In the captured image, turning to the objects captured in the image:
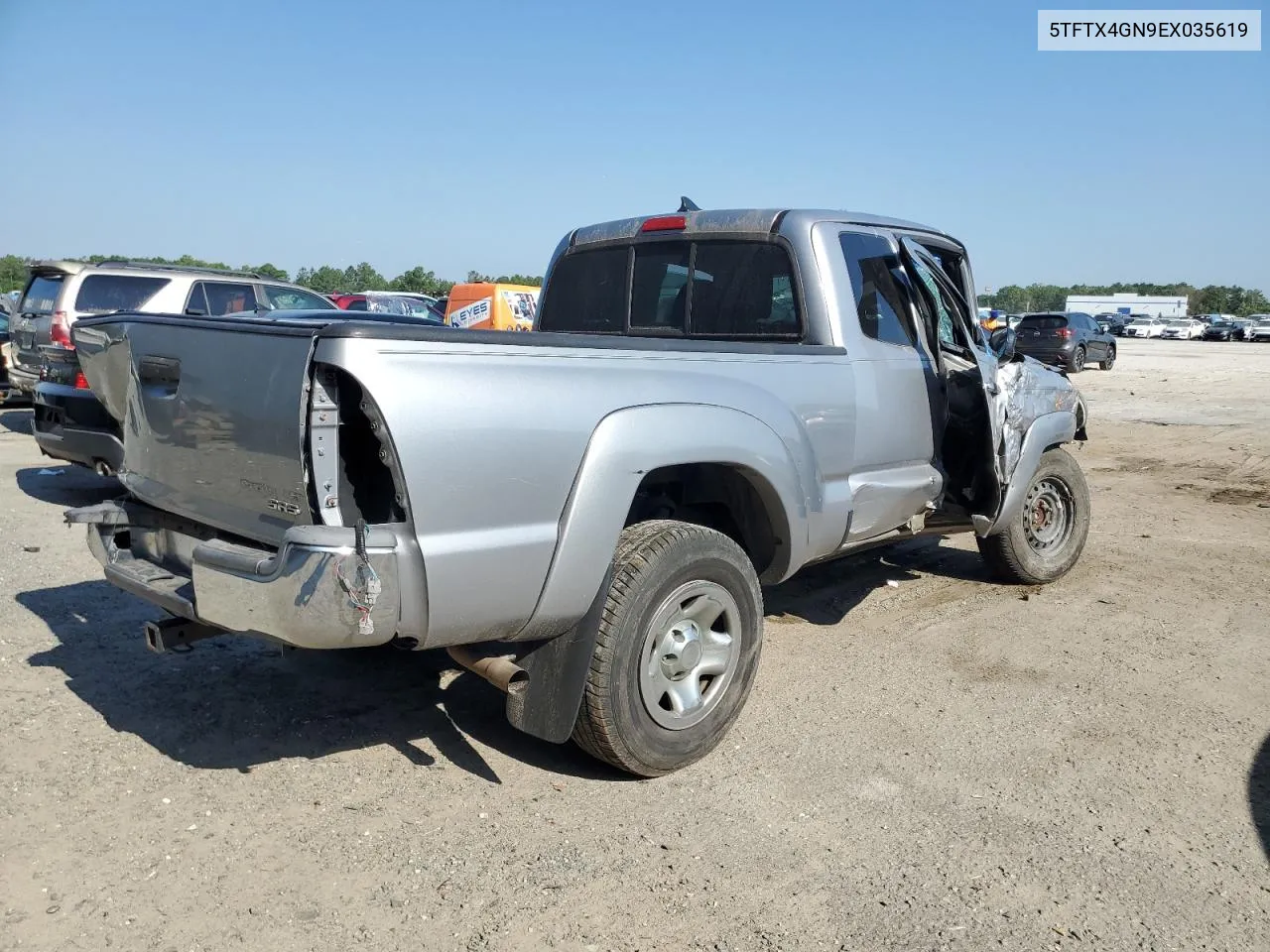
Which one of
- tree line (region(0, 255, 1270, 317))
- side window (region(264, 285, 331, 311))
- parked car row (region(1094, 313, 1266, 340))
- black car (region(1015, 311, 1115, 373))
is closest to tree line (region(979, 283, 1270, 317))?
tree line (region(0, 255, 1270, 317))

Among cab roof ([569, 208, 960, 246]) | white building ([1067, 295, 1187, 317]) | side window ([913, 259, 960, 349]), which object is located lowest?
side window ([913, 259, 960, 349])

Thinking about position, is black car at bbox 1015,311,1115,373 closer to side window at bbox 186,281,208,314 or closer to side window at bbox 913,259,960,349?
side window at bbox 186,281,208,314

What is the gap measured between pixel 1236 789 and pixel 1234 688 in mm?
1090

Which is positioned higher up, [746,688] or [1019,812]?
[746,688]

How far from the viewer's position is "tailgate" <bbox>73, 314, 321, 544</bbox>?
2.93 m

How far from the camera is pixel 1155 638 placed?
17.1 feet

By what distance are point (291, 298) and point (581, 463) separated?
33.4 feet

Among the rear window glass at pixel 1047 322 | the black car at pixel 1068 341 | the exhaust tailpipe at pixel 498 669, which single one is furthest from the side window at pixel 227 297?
the rear window glass at pixel 1047 322

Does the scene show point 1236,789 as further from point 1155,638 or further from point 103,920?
point 103,920

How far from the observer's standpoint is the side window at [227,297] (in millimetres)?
11117

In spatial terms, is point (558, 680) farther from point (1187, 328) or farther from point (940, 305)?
point (1187, 328)

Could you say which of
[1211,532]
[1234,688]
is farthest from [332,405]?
[1211,532]

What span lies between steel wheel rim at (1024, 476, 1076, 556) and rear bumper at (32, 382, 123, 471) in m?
6.37

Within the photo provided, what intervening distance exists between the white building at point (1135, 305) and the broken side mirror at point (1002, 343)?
81.7 metres
